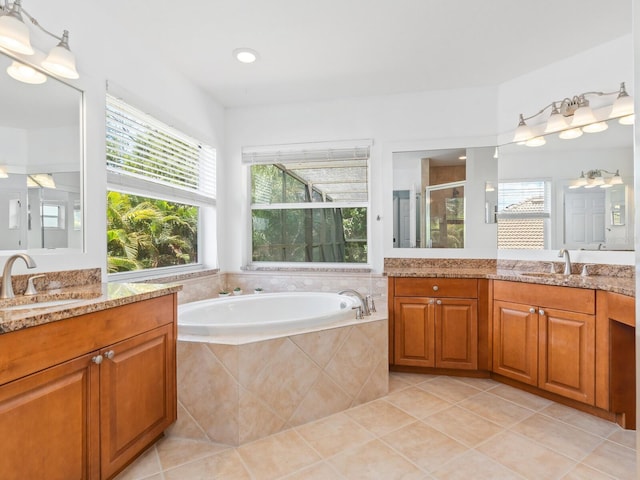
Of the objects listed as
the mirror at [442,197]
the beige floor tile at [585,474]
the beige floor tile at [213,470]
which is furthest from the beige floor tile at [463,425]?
the mirror at [442,197]

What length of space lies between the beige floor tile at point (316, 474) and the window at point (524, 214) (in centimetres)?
224

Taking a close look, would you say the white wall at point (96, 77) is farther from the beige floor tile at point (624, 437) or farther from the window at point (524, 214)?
the beige floor tile at point (624, 437)

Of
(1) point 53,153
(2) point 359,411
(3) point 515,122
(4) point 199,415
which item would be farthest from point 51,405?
(3) point 515,122

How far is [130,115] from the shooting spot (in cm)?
234

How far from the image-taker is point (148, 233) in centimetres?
289

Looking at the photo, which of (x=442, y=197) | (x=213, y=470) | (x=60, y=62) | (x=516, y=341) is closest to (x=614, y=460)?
(x=516, y=341)

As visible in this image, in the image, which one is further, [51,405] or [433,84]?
[433,84]

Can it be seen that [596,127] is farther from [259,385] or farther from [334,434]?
[259,385]

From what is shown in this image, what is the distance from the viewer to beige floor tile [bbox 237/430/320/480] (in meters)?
1.61

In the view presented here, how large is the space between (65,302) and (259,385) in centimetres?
98

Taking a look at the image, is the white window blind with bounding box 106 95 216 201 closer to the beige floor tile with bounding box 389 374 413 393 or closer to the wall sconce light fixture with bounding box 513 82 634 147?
the beige floor tile with bounding box 389 374 413 393

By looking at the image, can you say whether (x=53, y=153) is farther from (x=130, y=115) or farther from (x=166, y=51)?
(x=166, y=51)

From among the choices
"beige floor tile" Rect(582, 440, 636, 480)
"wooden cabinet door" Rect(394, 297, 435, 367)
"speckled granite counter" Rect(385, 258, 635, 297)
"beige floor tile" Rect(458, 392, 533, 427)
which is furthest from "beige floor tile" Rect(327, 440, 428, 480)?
"speckled granite counter" Rect(385, 258, 635, 297)

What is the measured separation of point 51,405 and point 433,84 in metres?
3.18
